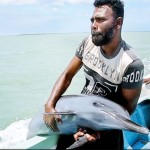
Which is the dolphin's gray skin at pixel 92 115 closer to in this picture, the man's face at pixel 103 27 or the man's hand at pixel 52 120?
the man's hand at pixel 52 120

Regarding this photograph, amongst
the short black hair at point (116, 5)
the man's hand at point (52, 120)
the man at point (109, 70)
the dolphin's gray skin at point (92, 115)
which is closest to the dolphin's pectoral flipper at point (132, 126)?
the dolphin's gray skin at point (92, 115)

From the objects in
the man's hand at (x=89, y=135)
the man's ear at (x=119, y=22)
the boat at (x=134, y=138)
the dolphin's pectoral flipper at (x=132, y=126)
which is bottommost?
the boat at (x=134, y=138)

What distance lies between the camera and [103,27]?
76.9 inches

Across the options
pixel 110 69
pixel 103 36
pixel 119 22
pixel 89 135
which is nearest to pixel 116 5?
pixel 119 22

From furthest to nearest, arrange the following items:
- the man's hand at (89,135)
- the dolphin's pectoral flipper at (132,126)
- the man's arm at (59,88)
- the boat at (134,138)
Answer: the man's arm at (59,88), the boat at (134,138), the man's hand at (89,135), the dolphin's pectoral flipper at (132,126)

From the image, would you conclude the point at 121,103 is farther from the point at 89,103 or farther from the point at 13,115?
the point at 13,115

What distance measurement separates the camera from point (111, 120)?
1.80m

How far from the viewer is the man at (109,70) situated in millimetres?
1928

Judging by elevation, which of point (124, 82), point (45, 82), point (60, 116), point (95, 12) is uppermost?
point (95, 12)

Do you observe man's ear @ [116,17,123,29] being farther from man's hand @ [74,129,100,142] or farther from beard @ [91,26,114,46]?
man's hand @ [74,129,100,142]

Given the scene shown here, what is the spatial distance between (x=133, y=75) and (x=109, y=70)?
6.9 inches

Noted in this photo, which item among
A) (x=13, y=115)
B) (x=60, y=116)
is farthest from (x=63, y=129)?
(x=13, y=115)

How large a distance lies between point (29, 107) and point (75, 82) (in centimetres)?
409

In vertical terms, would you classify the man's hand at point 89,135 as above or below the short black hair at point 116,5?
below
